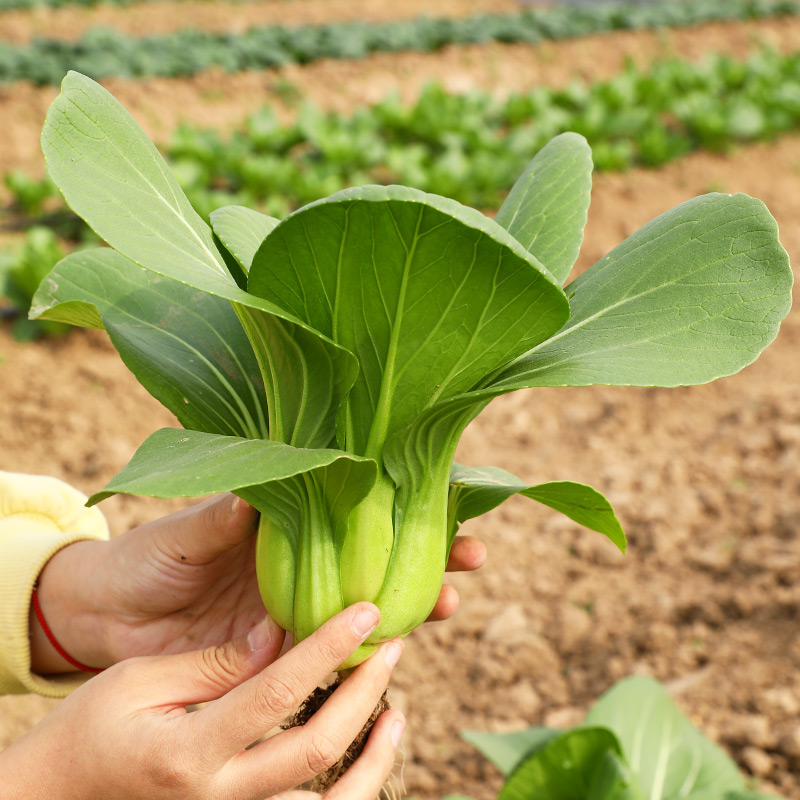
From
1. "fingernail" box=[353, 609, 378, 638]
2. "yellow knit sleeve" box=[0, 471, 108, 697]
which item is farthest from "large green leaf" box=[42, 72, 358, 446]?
"yellow knit sleeve" box=[0, 471, 108, 697]

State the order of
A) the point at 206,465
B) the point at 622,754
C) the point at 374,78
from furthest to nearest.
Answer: the point at 374,78 → the point at 622,754 → the point at 206,465

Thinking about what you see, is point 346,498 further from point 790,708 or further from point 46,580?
point 790,708

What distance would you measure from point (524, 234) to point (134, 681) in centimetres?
90

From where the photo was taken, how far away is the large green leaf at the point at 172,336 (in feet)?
4.02

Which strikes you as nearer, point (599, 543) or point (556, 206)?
point (556, 206)

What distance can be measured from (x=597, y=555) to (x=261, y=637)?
7.00 feet

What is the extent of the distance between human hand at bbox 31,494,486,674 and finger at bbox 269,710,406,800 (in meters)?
0.23

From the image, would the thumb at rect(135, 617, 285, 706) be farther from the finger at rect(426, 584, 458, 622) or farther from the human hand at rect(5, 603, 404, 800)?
the finger at rect(426, 584, 458, 622)

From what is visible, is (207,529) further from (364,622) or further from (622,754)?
(622,754)

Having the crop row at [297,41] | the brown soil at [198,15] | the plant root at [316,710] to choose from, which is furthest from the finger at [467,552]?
the brown soil at [198,15]

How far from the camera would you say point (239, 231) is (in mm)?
1129

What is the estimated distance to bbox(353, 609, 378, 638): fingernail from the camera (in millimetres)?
1093

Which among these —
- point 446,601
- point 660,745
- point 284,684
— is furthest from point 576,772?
point 284,684

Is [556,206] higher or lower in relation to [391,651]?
higher
